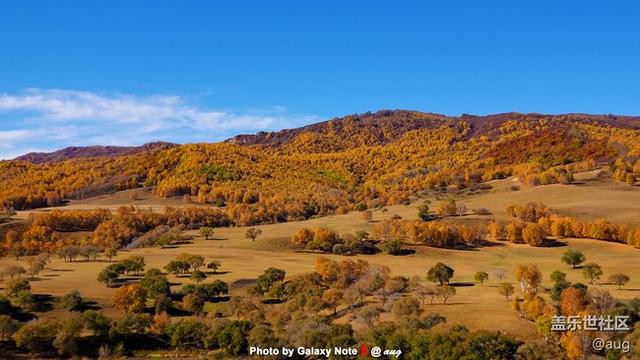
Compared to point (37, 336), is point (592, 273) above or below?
below

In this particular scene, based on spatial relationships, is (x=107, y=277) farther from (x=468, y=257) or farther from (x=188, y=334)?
(x=468, y=257)

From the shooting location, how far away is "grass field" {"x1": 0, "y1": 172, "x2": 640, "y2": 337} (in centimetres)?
7238

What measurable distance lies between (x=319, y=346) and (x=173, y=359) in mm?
16072

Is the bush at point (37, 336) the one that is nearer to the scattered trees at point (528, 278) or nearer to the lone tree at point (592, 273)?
the scattered trees at point (528, 278)

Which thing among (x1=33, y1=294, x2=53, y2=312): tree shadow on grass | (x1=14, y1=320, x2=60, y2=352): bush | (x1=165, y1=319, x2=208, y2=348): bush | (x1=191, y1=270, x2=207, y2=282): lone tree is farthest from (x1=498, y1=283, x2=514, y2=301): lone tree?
(x1=33, y1=294, x2=53, y2=312): tree shadow on grass

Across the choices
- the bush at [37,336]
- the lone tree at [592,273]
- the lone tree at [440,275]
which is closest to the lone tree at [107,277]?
the bush at [37,336]

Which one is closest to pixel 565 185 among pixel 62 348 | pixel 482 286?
pixel 482 286

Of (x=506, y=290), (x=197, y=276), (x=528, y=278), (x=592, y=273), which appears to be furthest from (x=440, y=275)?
(x=197, y=276)

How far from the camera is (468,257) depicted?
391 feet

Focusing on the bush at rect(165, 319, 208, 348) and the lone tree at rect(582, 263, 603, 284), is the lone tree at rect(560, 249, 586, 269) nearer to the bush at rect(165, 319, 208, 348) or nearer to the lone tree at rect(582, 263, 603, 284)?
the lone tree at rect(582, 263, 603, 284)

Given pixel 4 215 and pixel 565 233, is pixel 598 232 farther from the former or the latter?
pixel 4 215

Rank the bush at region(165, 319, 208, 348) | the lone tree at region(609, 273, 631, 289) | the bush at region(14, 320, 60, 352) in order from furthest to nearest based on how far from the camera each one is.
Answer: the lone tree at region(609, 273, 631, 289) < the bush at region(165, 319, 208, 348) < the bush at region(14, 320, 60, 352)

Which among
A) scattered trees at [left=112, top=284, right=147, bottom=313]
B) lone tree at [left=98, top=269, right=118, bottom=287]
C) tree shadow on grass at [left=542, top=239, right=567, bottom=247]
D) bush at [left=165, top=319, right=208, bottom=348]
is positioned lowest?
bush at [left=165, top=319, right=208, bottom=348]

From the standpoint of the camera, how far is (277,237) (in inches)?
5566
